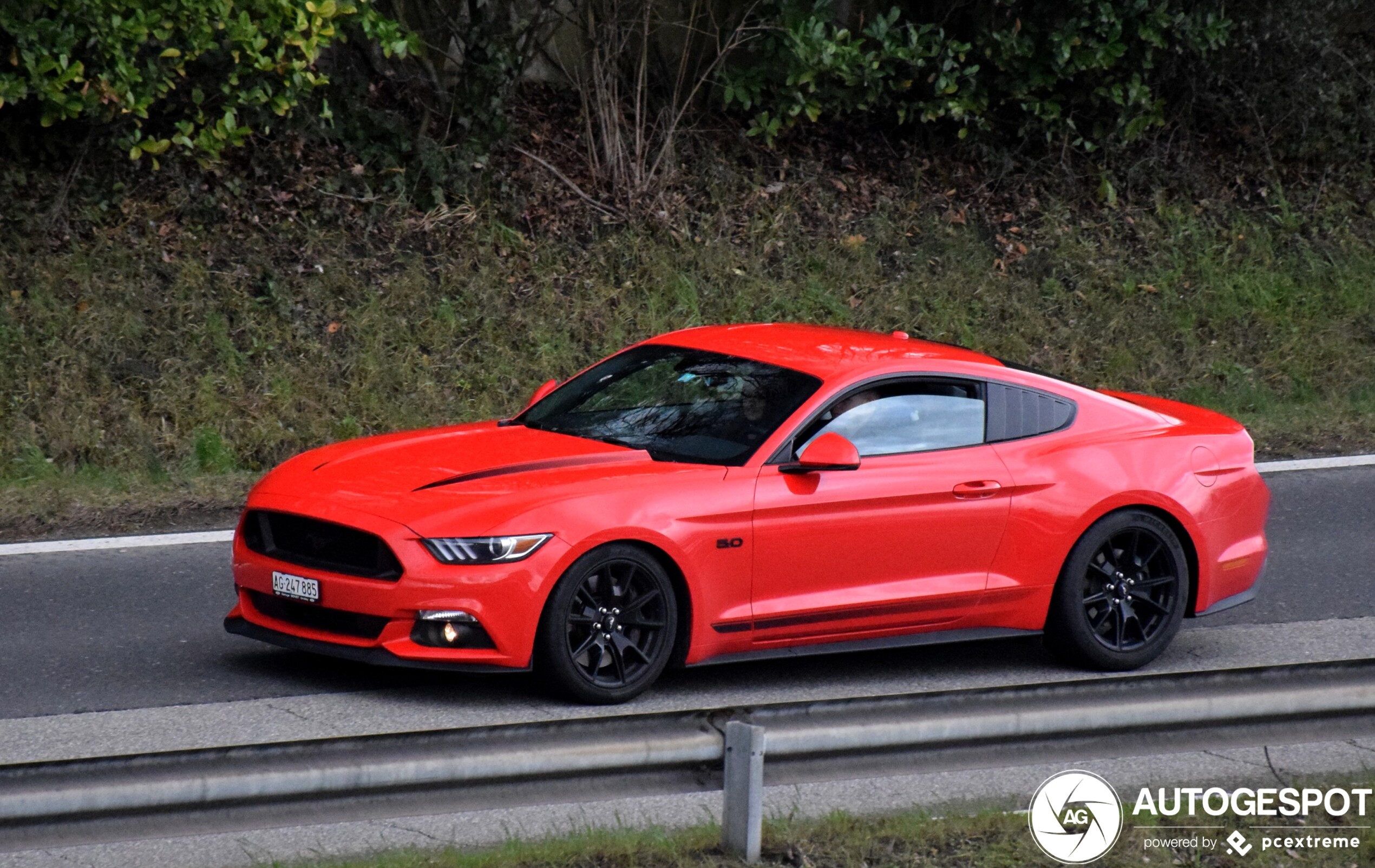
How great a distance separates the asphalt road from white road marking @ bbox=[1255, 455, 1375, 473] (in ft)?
5.21

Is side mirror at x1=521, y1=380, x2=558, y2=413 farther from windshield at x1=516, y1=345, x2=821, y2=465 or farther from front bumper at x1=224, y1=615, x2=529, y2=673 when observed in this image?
front bumper at x1=224, y1=615, x2=529, y2=673

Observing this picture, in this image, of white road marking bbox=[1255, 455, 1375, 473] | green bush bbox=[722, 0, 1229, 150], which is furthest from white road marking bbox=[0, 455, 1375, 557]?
green bush bbox=[722, 0, 1229, 150]

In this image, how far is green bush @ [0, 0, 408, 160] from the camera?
1248 cm

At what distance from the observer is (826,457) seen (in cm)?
689

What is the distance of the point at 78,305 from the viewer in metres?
13.0

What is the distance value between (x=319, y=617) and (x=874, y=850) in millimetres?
2564

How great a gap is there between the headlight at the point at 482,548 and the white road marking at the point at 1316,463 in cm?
716

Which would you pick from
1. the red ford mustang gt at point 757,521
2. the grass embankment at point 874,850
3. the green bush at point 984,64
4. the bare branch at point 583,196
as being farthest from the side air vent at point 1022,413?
the green bush at point 984,64

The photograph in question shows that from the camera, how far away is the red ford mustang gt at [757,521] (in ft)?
21.2

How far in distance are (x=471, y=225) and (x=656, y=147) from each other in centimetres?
238

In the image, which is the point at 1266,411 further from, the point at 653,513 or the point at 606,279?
the point at 653,513

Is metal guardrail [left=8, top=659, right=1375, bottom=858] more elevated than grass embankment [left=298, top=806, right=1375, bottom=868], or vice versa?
metal guardrail [left=8, top=659, right=1375, bottom=858]

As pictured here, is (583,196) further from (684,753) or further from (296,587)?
(684,753)

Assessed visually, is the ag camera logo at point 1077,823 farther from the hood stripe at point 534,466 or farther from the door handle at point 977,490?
the hood stripe at point 534,466
